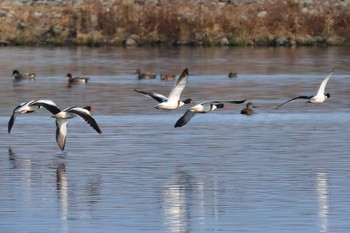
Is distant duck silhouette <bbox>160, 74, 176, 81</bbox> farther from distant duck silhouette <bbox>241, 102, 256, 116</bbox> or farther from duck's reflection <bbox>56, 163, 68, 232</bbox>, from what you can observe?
duck's reflection <bbox>56, 163, 68, 232</bbox>

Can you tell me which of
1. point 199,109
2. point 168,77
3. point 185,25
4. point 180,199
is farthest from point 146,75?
point 180,199

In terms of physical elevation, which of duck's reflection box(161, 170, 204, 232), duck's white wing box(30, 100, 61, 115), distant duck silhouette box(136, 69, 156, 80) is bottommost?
distant duck silhouette box(136, 69, 156, 80)

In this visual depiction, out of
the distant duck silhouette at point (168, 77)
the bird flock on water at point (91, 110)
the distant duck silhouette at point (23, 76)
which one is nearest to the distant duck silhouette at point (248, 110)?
the bird flock on water at point (91, 110)

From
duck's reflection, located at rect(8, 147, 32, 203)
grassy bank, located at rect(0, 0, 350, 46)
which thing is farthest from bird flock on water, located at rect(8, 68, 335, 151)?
grassy bank, located at rect(0, 0, 350, 46)

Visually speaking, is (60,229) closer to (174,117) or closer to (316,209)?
(316,209)

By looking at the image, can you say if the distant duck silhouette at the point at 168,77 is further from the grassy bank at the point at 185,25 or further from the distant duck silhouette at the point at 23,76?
the grassy bank at the point at 185,25

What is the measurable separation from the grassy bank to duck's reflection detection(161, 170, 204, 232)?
3518 centimetres

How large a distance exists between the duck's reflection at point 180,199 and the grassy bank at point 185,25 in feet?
115

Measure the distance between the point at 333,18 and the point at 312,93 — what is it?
2093 cm

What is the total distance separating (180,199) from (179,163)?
3.52m

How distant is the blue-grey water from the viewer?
17953 mm

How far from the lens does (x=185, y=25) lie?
57.6m

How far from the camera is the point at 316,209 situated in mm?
18422

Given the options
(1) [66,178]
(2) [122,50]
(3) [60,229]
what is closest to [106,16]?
(2) [122,50]
